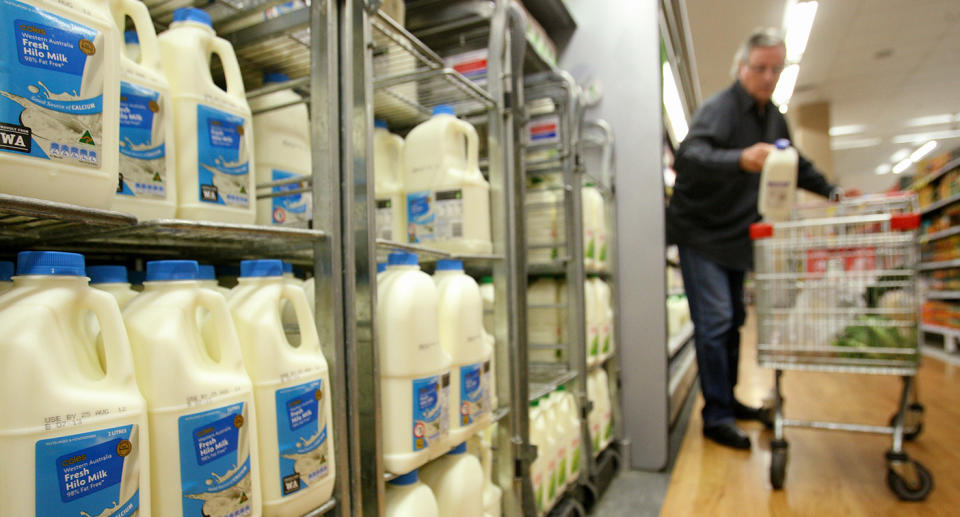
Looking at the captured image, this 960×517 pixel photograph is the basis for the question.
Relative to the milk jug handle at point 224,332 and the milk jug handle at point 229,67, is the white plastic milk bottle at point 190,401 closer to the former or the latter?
the milk jug handle at point 224,332

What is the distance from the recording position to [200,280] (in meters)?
0.88

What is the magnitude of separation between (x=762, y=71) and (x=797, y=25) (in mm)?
285

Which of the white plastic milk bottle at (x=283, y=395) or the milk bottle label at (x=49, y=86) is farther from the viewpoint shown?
the white plastic milk bottle at (x=283, y=395)

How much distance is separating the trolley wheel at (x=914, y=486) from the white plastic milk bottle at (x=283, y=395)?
7.48 feet

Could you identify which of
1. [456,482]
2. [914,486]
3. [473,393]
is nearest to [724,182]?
[914,486]

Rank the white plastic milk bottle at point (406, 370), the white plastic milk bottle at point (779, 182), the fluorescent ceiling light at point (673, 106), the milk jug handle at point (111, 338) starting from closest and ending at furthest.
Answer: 1. the milk jug handle at point (111, 338)
2. the white plastic milk bottle at point (406, 370)
3. the white plastic milk bottle at point (779, 182)
4. the fluorescent ceiling light at point (673, 106)

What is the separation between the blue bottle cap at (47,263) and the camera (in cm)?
64

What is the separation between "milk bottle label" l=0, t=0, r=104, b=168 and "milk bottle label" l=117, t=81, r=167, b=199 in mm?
128

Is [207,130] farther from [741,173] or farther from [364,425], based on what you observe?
[741,173]

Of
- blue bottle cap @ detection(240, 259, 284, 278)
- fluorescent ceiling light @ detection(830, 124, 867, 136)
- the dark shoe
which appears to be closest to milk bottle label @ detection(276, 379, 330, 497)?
blue bottle cap @ detection(240, 259, 284, 278)

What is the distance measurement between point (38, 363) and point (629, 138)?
268 cm

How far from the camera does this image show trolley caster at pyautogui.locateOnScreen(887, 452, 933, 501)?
6.72ft

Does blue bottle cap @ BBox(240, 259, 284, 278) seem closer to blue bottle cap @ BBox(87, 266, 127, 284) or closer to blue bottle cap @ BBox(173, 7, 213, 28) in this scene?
blue bottle cap @ BBox(87, 266, 127, 284)

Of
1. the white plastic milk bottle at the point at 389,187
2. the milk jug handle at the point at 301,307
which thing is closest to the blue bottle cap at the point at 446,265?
the white plastic milk bottle at the point at 389,187
